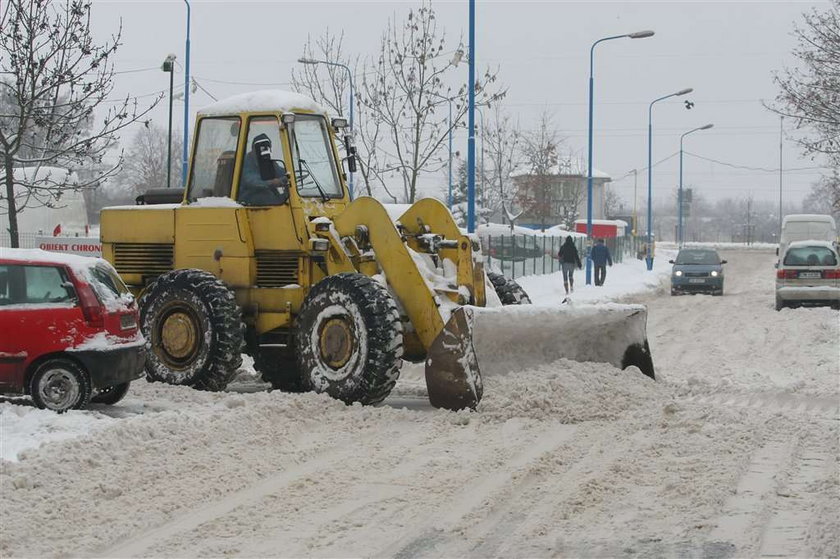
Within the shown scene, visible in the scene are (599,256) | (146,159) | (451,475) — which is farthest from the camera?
(146,159)

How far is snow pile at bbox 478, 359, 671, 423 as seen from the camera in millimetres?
11492

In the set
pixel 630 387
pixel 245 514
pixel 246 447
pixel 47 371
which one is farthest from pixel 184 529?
pixel 630 387

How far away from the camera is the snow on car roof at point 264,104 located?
13.8m

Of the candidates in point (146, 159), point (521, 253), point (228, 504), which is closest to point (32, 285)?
point (228, 504)

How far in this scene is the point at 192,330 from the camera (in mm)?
13273

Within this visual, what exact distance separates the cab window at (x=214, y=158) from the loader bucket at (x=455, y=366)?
366cm

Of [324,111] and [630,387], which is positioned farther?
[324,111]

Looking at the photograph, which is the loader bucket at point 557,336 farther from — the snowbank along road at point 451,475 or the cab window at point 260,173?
the cab window at point 260,173

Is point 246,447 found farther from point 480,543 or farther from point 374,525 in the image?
point 480,543

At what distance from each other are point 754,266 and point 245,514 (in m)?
64.3

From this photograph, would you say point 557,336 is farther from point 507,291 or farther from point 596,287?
point 596,287

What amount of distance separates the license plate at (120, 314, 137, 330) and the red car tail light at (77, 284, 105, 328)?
30cm

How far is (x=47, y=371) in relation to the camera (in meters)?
11.1

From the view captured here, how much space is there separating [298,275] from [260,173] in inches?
46.4
